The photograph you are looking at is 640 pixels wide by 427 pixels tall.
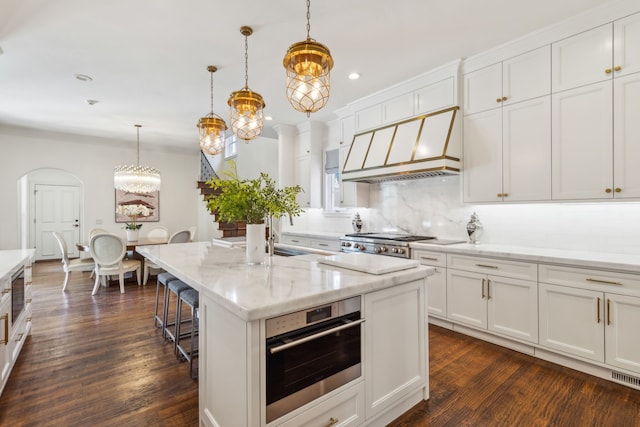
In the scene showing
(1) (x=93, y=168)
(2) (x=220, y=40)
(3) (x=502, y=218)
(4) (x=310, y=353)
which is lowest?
(4) (x=310, y=353)

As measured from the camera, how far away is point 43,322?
3.48 meters

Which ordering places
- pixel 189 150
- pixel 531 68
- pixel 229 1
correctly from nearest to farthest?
pixel 229 1
pixel 531 68
pixel 189 150

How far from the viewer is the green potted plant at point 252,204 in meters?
2.00

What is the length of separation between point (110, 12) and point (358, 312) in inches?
118

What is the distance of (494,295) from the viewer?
9.30 ft

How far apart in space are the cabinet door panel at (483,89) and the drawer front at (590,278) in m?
1.63

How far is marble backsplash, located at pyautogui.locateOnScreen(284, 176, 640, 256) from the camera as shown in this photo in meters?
2.66

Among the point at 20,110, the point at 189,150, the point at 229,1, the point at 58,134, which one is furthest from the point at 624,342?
the point at 58,134

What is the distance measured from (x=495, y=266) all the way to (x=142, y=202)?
796 cm

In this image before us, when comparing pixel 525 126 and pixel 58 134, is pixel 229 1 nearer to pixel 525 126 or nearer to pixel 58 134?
pixel 525 126

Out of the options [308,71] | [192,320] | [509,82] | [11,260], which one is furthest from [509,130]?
[11,260]

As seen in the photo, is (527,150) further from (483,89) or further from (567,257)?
(567,257)

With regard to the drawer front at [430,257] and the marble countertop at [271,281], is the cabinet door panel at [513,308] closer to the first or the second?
the drawer front at [430,257]

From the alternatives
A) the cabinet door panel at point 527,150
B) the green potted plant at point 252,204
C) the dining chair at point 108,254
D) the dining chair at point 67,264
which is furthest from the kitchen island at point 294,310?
the dining chair at point 67,264
